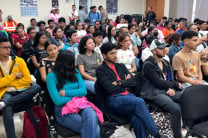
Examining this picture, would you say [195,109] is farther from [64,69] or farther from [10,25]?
[10,25]

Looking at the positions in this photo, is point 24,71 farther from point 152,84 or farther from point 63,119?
point 152,84

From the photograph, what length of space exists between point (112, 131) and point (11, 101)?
1.05m

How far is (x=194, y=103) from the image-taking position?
6.61 ft

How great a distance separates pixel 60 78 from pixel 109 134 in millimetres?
718

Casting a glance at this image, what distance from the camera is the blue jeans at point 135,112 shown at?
7.00 feet

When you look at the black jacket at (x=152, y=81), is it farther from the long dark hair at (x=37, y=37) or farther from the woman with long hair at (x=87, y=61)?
the long dark hair at (x=37, y=37)

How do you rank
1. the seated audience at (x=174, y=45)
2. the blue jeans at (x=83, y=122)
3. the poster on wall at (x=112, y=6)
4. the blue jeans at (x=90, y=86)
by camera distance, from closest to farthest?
the blue jeans at (x=83, y=122)
the blue jeans at (x=90, y=86)
the seated audience at (x=174, y=45)
the poster on wall at (x=112, y=6)

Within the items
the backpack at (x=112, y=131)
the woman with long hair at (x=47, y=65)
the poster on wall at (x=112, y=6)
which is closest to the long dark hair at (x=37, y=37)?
the woman with long hair at (x=47, y=65)

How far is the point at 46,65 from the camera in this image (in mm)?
2600

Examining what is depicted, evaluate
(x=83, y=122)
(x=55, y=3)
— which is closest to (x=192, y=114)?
(x=83, y=122)

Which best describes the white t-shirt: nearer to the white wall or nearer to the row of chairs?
the row of chairs

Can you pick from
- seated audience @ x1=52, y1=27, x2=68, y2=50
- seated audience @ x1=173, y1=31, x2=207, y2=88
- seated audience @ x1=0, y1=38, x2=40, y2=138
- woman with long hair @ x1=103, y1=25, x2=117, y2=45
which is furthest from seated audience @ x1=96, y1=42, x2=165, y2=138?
woman with long hair @ x1=103, y1=25, x2=117, y2=45

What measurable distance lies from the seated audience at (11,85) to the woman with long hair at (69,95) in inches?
12.5

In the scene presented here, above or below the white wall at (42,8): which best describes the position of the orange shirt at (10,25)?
below
